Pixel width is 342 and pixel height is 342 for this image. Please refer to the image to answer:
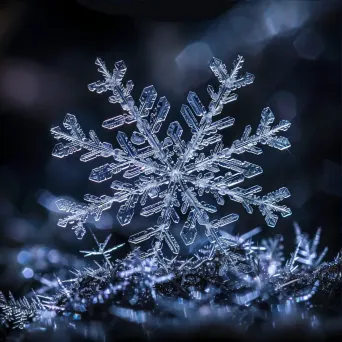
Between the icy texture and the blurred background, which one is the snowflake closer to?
the icy texture

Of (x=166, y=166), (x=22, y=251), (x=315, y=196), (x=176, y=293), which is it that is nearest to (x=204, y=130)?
(x=166, y=166)

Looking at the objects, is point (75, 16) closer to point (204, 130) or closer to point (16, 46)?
point (16, 46)

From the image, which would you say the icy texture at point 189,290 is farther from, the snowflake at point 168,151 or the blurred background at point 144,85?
the blurred background at point 144,85

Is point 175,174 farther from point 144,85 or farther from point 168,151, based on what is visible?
point 144,85

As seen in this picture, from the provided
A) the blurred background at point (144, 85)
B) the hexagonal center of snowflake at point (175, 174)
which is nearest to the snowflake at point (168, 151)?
the hexagonal center of snowflake at point (175, 174)

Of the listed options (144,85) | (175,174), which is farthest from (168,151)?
(144,85)
